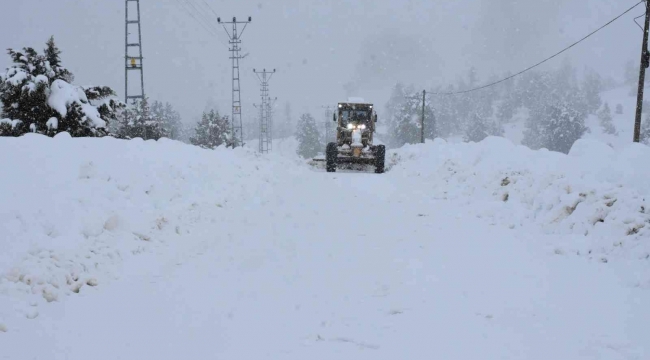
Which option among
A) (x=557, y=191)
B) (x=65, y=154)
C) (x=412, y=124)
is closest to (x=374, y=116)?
(x=557, y=191)

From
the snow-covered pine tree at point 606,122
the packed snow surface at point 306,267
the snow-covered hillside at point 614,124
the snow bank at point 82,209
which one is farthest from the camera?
the snow-covered pine tree at point 606,122

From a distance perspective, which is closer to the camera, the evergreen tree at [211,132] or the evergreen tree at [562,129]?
the evergreen tree at [211,132]

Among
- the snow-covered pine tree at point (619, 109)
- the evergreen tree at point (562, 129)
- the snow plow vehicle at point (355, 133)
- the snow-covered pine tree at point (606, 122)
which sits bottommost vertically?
the snow plow vehicle at point (355, 133)

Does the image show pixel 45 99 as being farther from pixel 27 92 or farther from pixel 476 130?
pixel 476 130

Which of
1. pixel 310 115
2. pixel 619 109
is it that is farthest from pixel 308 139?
pixel 619 109

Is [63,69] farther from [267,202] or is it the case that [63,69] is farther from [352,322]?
[352,322]

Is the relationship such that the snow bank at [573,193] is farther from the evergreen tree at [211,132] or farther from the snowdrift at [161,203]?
the evergreen tree at [211,132]

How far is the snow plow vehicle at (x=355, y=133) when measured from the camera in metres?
22.7

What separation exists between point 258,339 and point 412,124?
72.5 meters

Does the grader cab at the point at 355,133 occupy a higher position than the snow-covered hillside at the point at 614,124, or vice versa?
the snow-covered hillside at the point at 614,124

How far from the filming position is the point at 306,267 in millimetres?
5031

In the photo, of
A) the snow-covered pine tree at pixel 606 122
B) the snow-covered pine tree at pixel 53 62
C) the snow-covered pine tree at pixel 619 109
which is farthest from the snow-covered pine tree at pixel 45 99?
the snow-covered pine tree at pixel 619 109

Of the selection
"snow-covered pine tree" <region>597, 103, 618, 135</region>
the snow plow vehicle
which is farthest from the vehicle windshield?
"snow-covered pine tree" <region>597, 103, 618, 135</region>

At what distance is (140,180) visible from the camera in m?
7.17
